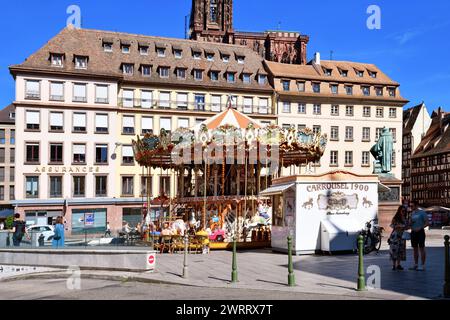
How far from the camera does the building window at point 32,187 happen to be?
50.1m

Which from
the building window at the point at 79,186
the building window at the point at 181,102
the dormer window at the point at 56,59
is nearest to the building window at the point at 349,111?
the building window at the point at 181,102

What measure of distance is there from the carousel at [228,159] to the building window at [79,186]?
72.7ft

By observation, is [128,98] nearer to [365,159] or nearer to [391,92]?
[365,159]

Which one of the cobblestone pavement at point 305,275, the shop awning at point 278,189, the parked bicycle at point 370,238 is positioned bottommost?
the cobblestone pavement at point 305,275

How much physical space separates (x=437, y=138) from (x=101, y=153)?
48.8 metres

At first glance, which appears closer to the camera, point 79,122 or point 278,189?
point 278,189

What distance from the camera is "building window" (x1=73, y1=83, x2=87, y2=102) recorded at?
51.8 m

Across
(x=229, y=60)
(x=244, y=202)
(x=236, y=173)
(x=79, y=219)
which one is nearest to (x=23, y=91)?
(x=79, y=219)

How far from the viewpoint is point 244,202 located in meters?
26.0

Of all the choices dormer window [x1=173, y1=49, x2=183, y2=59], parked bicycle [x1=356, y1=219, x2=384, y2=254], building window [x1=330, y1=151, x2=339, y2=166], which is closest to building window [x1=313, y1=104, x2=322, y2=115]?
building window [x1=330, y1=151, x2=339, y2=166]

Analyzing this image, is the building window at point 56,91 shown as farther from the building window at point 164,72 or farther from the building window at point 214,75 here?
the building window at point 214,75

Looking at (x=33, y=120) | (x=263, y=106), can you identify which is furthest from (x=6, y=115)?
(x=263, y=106)

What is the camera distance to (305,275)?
14.4 metres

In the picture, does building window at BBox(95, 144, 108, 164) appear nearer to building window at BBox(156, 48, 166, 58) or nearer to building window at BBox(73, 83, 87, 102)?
building window at BBox(73, 83, 87, 102)
